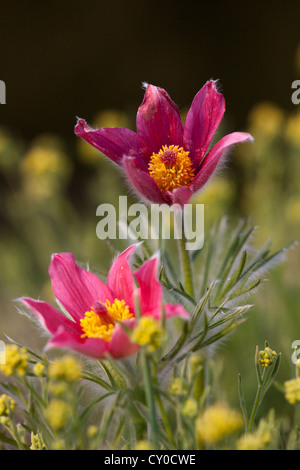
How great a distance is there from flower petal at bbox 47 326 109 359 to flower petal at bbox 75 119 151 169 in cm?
26

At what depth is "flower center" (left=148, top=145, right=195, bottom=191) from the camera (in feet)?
2.60

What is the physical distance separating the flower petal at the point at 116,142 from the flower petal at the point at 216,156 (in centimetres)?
9

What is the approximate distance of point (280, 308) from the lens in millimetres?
1389

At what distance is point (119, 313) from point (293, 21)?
6.40 ft

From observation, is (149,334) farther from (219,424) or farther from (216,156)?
(216,156)

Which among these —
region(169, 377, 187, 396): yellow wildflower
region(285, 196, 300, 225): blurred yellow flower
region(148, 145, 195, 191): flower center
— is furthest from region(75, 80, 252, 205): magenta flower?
region(285, 196, 300, 225): blurred yellow flower

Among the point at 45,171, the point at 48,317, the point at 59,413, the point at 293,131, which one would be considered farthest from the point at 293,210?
the point at 59,413

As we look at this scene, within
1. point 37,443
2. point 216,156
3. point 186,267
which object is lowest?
point 37,443

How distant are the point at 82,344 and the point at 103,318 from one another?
0.08 meters

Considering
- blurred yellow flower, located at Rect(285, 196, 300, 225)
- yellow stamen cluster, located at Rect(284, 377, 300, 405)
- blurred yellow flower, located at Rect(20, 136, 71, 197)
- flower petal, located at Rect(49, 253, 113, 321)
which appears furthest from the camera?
blurred yellow flower, located at Rect(20, 136, 71, 197)

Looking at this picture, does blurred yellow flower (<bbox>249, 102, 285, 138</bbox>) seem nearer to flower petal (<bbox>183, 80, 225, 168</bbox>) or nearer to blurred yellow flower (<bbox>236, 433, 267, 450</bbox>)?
flower petal (<bbox>183, 80, 225, 168</bbox>)

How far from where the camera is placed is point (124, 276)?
0.72 metres

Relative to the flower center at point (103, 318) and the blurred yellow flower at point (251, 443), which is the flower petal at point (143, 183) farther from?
the blurred yellow flower at point (251, 443)
